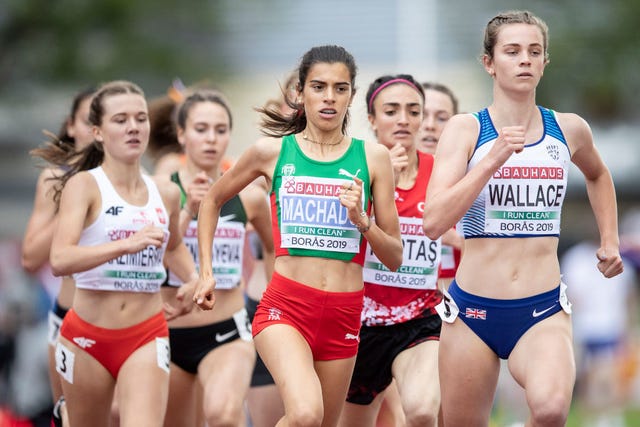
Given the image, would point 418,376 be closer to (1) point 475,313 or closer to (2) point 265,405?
(1) point 475,313

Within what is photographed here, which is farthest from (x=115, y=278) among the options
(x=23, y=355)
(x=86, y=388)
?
(x=23, y=355)

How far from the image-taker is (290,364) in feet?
19.5

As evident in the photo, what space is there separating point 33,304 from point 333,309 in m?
10.00

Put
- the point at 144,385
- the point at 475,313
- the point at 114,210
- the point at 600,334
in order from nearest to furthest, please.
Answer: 1. the point at 475,313
2. the point at 144,385
3. the point at 114,210
4. the point at 600,334

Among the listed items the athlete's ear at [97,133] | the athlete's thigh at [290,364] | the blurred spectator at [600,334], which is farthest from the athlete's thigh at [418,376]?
the blurred spectator at [600,334]

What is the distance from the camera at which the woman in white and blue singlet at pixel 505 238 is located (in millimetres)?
5980

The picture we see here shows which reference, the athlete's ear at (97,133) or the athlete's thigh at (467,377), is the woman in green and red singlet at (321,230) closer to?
the athlete's thigh at (467,377)

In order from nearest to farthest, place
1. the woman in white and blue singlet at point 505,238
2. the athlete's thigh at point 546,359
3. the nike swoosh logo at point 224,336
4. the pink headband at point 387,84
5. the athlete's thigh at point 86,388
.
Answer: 1. the athlete's thigh at point 546,359
2. the woman in white and blue singlet at point 505,238
3. the athlete's thigh at point 86,388
4. the pink headband at point 387,84
5. the nike swoosh logo at point 224,336

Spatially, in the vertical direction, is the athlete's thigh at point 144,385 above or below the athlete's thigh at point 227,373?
above

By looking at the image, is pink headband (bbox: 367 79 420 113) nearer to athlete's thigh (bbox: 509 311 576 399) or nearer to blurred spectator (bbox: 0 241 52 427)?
athlete's thigh (bbox: 509 311 576 399)

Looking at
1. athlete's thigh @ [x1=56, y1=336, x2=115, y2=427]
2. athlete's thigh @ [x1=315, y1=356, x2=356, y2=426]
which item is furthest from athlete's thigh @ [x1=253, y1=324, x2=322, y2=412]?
athlete's thigh @ [x1=56, y1=336, x2=115, y2=427]

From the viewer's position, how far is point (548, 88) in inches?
996

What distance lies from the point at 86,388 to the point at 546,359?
8.74 feet

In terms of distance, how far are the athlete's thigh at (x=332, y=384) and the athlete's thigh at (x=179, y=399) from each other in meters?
1.87
